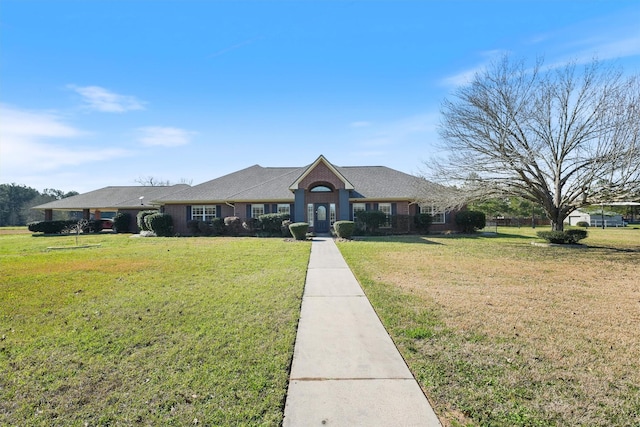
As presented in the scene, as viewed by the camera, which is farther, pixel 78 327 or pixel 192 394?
pixel 78 327

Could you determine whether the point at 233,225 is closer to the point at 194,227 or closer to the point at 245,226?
the point at 245,226

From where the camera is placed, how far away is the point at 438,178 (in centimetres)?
1989

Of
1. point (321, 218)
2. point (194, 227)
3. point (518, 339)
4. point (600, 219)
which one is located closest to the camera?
point (518, 339)

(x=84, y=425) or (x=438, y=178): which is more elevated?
(x=438, y=178)

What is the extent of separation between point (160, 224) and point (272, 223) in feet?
28.5

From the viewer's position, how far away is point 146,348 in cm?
473

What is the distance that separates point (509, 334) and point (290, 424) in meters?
3.84

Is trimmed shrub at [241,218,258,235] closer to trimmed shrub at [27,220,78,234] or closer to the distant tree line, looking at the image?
trimmed shrub at [27,220,78,234]

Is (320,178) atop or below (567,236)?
atop

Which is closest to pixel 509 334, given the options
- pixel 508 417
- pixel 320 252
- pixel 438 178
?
pixel 508 417

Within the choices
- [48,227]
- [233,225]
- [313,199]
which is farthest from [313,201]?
[48,227]

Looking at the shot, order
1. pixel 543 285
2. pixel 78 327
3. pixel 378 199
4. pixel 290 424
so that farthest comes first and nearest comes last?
pixel 378 199 < pixel 543 285 < pixel 78 327 < pixel 290 424

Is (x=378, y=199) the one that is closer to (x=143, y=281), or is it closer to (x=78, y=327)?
(x=143, y=281)

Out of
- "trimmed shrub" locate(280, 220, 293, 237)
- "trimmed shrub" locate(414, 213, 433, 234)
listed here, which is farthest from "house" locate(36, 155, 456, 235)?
"trimmed shrub" locate(280, 220, 293, 237)
